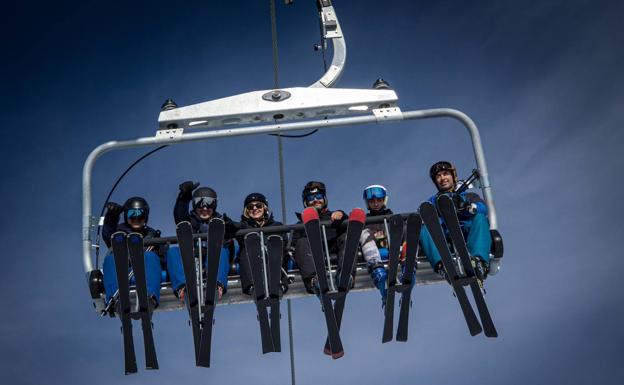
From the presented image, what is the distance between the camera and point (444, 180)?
6.09 meters

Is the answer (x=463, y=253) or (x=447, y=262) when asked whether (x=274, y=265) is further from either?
(x=463, y=253)

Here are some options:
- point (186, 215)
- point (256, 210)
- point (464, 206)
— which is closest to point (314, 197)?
point (256, 210)

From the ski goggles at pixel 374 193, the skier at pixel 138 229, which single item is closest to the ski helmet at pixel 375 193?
the ski goggles at pixel 374 193

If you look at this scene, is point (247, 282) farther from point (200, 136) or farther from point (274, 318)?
point (200, 136)

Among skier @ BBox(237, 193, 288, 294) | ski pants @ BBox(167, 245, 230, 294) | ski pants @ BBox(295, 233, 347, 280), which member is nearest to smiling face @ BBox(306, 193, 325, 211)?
skier @ BBox(237, 193, 288, 294)

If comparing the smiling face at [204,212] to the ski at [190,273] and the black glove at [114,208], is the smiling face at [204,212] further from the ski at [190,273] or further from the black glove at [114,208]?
the ski at [190,273]

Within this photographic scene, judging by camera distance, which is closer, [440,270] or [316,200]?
[440,270]

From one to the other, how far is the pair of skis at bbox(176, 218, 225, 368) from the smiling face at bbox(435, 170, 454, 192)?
2.58 metres

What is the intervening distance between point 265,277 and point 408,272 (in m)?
1.10

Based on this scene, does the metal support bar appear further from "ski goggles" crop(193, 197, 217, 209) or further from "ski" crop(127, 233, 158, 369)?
"ski goggles" crop(193, 197, 217, 209)

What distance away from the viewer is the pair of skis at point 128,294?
14.5 ft

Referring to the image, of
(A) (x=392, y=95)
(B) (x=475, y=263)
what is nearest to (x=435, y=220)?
(B) (x=475, y=263)

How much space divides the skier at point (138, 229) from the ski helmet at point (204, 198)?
497 millimetres

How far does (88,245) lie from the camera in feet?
16.1
